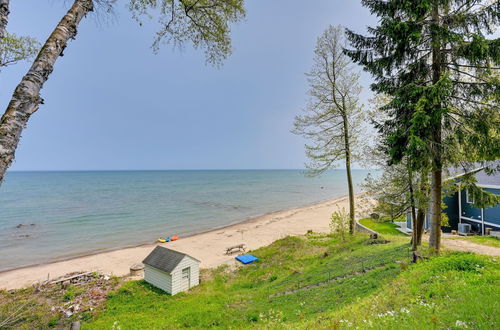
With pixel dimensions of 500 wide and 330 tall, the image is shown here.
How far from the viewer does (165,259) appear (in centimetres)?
1344

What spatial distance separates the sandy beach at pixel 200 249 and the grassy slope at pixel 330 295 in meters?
4.61

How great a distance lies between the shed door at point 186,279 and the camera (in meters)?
13.0

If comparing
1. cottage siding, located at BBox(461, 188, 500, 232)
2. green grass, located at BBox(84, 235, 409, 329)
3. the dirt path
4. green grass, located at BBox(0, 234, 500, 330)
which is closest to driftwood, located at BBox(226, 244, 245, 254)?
green grass, located at BBox(0, 234, 500, 330)

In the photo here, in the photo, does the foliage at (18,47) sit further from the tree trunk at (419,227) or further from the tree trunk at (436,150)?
the tree trunk at (419,227)

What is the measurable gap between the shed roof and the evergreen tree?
11924 mm

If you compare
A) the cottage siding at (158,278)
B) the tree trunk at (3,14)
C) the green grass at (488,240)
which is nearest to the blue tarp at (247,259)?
the cottage siding at (158,278)

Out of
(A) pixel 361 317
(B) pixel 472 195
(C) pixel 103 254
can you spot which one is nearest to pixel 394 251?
(B) pixel 472 195

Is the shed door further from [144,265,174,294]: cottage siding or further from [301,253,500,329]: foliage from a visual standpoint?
[301,253,500,329]: foliage

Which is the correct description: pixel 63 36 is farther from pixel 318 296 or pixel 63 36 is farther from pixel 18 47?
pixel 318 296

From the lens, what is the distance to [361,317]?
15.5 feet

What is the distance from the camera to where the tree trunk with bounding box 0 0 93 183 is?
2.56 metres

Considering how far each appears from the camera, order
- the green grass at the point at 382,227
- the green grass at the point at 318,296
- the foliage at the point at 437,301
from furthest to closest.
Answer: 1. the green grass at the point at 382,227
2. the green grass at the point at 318,296
3. the foliage at the point at 437,301

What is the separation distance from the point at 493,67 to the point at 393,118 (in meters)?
3.22

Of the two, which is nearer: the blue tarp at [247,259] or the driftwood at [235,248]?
the blue tarp at [247,259]
